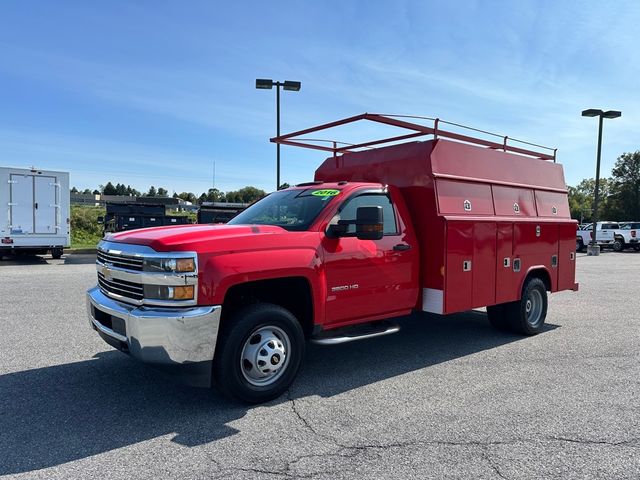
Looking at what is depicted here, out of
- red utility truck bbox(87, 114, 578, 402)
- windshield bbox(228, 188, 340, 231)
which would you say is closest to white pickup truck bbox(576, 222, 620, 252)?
red utility truck bbox(87, 114, 578, 402)

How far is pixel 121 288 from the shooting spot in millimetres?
4246

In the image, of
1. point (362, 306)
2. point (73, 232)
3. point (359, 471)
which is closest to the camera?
point (359, 471)

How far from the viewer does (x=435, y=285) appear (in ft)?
18.1

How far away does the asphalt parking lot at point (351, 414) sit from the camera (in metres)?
3.22

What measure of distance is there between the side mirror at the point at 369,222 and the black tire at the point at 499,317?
127 inches

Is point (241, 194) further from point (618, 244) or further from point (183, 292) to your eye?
point (183, 292)

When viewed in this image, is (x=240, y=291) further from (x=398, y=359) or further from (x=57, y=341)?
(x=57, y=341)

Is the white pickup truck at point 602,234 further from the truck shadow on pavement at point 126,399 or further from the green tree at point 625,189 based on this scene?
the green tree at point 625,189

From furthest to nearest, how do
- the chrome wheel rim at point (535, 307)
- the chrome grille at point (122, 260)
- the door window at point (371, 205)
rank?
1. the chrome wheel rim at point (535, 307)
2. the door window at point (371, 205)
3. the chrome grille at point (122, 260)

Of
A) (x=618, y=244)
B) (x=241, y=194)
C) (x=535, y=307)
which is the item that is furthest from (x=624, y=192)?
(x=535, y=307)

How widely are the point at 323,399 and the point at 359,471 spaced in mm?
1275

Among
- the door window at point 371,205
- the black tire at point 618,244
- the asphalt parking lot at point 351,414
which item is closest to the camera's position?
the asphalt parking lot at point 351,414

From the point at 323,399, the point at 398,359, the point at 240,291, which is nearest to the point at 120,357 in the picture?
the point at 240,291

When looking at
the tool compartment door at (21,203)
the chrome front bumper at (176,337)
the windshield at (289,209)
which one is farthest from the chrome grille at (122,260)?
the tool compartment door at (21,203)
